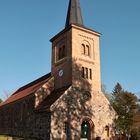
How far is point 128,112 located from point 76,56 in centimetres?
2044

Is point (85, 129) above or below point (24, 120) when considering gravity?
below

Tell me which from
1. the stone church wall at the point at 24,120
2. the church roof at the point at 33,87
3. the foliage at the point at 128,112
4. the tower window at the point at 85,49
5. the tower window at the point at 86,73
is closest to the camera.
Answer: the stone church wall at the point at 24,120

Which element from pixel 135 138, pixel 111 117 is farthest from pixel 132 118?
pixel 111 117

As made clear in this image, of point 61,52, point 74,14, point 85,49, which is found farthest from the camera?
point 74,14

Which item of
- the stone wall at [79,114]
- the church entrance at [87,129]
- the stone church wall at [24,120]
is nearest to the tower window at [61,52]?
the stone wall at [79,114]

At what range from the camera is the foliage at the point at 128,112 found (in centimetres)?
4638

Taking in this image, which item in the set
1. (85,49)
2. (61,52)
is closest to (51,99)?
(61,52)

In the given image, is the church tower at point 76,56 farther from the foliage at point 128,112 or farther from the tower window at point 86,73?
the foliage at point 128,112

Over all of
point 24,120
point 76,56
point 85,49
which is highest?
point 85,49

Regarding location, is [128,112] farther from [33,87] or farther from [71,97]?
[71,97]

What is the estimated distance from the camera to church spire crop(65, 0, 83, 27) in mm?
38875

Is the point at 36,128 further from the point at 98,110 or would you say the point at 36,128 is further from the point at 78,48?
the point at 78,48

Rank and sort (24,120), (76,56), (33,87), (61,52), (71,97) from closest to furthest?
(71,97), (76,56), (61,52), (24,120), (33,87)

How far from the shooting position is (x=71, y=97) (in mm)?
33219
